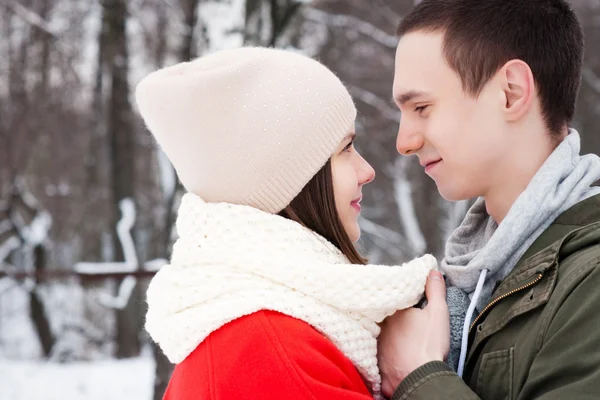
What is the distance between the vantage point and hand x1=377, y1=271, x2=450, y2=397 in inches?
67.7

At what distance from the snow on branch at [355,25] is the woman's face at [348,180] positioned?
8304mm

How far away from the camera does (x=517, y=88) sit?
6.04ft

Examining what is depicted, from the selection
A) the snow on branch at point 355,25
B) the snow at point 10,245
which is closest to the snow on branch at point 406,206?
the snow on branch at point 355,25

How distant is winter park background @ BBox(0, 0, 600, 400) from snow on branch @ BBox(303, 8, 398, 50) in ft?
0.07

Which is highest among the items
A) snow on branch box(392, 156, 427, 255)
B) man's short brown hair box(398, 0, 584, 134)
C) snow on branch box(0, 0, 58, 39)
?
man's short brown hair box(398, 0, 584, 134)

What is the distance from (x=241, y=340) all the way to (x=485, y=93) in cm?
96

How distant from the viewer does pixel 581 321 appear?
4.66 feet

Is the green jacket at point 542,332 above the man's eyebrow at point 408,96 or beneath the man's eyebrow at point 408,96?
beneath

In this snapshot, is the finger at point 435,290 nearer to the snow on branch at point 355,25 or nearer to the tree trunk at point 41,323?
the snow on branch at point 355,25

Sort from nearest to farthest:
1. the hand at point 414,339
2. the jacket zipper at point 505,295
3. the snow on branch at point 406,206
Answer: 1. the jacket zipper at point 505,295
2. the hand at point 414,339
3. the snow on branch at point 406,206

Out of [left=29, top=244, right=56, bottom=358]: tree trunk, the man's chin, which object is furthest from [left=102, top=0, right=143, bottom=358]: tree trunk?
the man's chin

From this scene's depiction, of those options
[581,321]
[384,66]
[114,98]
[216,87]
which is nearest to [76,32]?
[114,98]

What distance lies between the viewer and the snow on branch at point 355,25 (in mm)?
9992

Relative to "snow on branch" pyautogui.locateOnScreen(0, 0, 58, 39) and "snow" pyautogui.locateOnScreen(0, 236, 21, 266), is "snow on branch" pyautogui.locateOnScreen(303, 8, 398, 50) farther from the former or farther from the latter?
"snow" pyautogui.locateOnScreen(0, 236, 21, 266)
